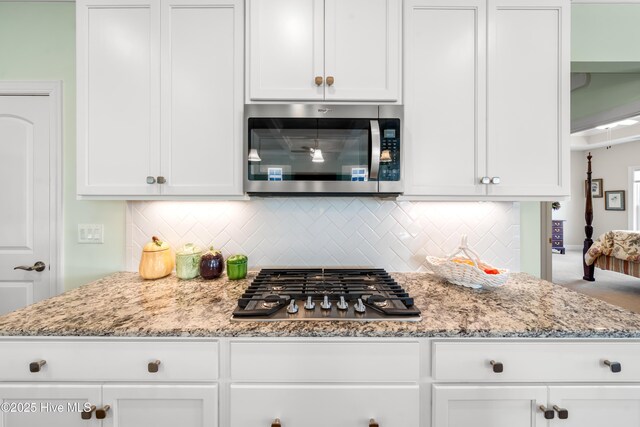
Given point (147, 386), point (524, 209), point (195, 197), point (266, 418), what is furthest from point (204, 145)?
point (524, 209)

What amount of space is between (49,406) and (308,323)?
947 mm

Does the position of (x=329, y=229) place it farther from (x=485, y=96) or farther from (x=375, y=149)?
(x=485, y=96)

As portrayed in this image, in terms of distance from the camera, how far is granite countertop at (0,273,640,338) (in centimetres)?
104

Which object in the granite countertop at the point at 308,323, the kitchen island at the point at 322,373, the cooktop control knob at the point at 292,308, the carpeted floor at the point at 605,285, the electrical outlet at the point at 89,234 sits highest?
the electrical outlet at the point at 89,234

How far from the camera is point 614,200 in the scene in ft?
23.8

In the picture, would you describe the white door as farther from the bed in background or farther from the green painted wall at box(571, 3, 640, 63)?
the bed in background

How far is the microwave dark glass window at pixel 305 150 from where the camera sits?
1.39m

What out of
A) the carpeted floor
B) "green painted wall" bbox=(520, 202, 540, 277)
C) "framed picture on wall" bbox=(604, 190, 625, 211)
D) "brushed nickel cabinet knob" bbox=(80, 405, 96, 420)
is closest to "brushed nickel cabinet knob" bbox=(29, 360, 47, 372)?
"brushed nickel cabinet knob" bbox=(80, 405, 96, 420)

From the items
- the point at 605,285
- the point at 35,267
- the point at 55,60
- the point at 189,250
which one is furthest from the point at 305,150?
the point at 605,285

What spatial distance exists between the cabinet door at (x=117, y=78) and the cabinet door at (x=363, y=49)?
828mm

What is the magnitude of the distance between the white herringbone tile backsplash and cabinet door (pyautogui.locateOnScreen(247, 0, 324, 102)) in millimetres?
613

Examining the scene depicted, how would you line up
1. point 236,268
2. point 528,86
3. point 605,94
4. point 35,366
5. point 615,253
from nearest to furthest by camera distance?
1. point 35,366
2. point 528,86
3. point 236,268
4. point 605,94
5. point 615,253

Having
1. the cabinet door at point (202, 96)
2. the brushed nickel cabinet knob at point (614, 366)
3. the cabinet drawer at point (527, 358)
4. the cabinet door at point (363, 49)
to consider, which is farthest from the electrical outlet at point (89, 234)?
the brushed nickel cabinet knob at point (614, 366)

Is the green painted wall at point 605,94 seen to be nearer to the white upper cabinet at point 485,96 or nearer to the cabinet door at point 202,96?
the white upper cabinet at point 485,96
